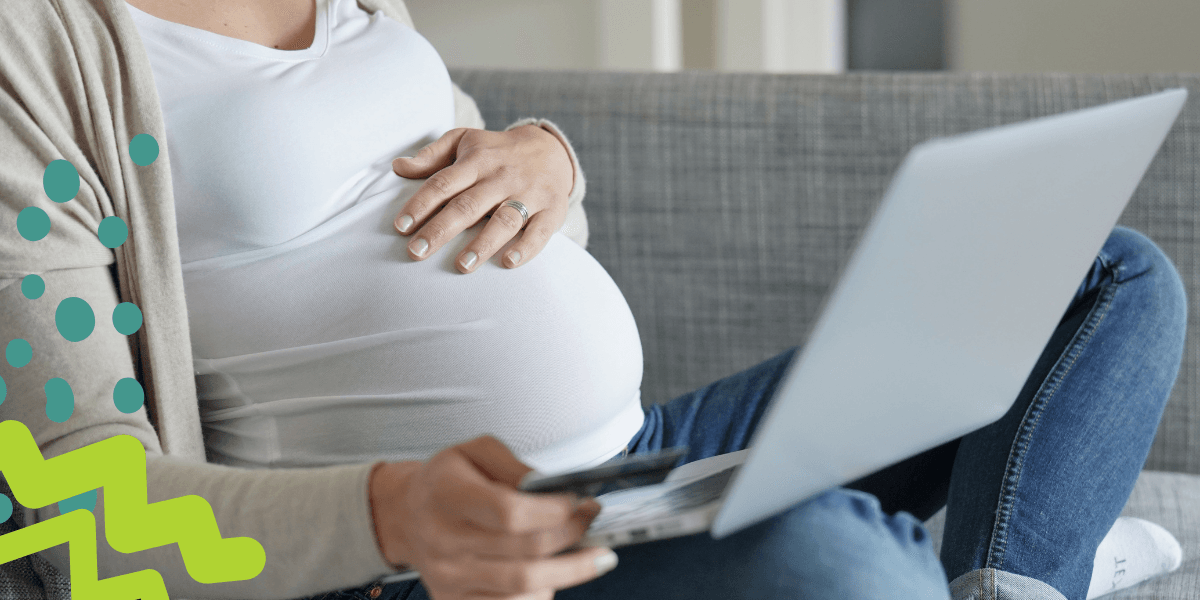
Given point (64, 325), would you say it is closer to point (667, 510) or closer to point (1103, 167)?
point (667, 510)

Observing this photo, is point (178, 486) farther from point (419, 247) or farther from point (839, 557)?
point (839, 557)

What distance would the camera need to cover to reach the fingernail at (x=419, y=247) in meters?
0.67

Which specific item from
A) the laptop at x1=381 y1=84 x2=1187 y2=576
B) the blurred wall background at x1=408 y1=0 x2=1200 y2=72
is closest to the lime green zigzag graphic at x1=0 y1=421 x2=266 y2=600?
the laptop at x1=381 y1=84 x2=1187 y2=576

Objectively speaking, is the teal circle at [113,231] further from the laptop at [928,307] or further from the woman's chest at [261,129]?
the laptop at [928,307]

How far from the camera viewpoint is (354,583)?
0.46 metres

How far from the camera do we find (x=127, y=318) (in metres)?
0.59

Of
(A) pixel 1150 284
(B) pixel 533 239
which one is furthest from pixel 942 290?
(A) pixel 1150 284

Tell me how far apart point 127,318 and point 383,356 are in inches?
7.1

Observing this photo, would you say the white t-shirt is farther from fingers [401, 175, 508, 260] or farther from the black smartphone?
the black smartphone

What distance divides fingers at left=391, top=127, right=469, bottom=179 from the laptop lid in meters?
0.47

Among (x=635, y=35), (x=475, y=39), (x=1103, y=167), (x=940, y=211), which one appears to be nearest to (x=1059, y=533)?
(x=1103, y=167)

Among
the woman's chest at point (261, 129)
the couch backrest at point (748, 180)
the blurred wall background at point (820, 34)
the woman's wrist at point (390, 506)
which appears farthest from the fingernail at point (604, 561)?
the blurred wall background at point (820, 34)

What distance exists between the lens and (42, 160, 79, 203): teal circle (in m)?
0.56

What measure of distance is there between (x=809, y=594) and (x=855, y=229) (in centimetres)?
80
